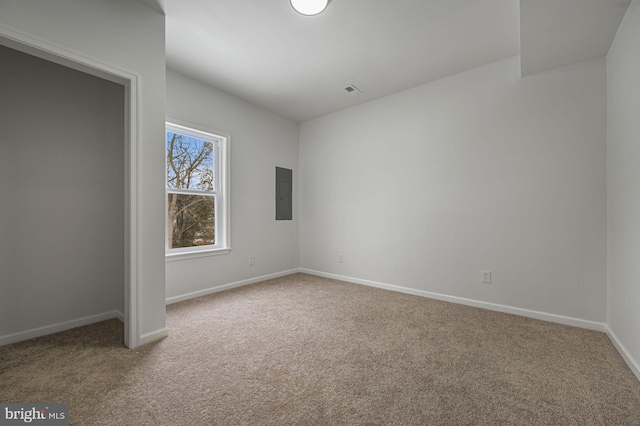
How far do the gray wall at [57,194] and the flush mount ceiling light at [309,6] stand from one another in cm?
205

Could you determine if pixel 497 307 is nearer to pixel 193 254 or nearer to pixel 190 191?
pixel 193 254

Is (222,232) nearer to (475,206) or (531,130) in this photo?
(475,206)

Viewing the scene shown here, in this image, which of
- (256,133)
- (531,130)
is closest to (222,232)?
(256,133)

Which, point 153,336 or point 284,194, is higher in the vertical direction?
point 284,194

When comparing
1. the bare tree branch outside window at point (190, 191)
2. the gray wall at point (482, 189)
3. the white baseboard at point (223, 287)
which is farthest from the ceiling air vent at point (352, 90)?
the white baseboard at point (223, 287)

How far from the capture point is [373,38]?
2.52 metres

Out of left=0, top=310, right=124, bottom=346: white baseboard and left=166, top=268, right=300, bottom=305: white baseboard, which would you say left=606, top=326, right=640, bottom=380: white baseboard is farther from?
left=0, top=310, right=124, bottom=346: white baseboard

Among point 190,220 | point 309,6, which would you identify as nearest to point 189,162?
point 190,220

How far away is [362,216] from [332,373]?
248 centimetres

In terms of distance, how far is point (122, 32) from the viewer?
201 centimetres

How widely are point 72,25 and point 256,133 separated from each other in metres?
2.35

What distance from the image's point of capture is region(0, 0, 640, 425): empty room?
1604 millimetres

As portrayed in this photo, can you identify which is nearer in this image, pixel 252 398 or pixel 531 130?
pixel 252 398

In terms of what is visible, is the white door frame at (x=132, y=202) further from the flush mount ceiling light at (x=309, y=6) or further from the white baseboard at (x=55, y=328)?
the flush mount ceiling light at (x=309, y=6)
